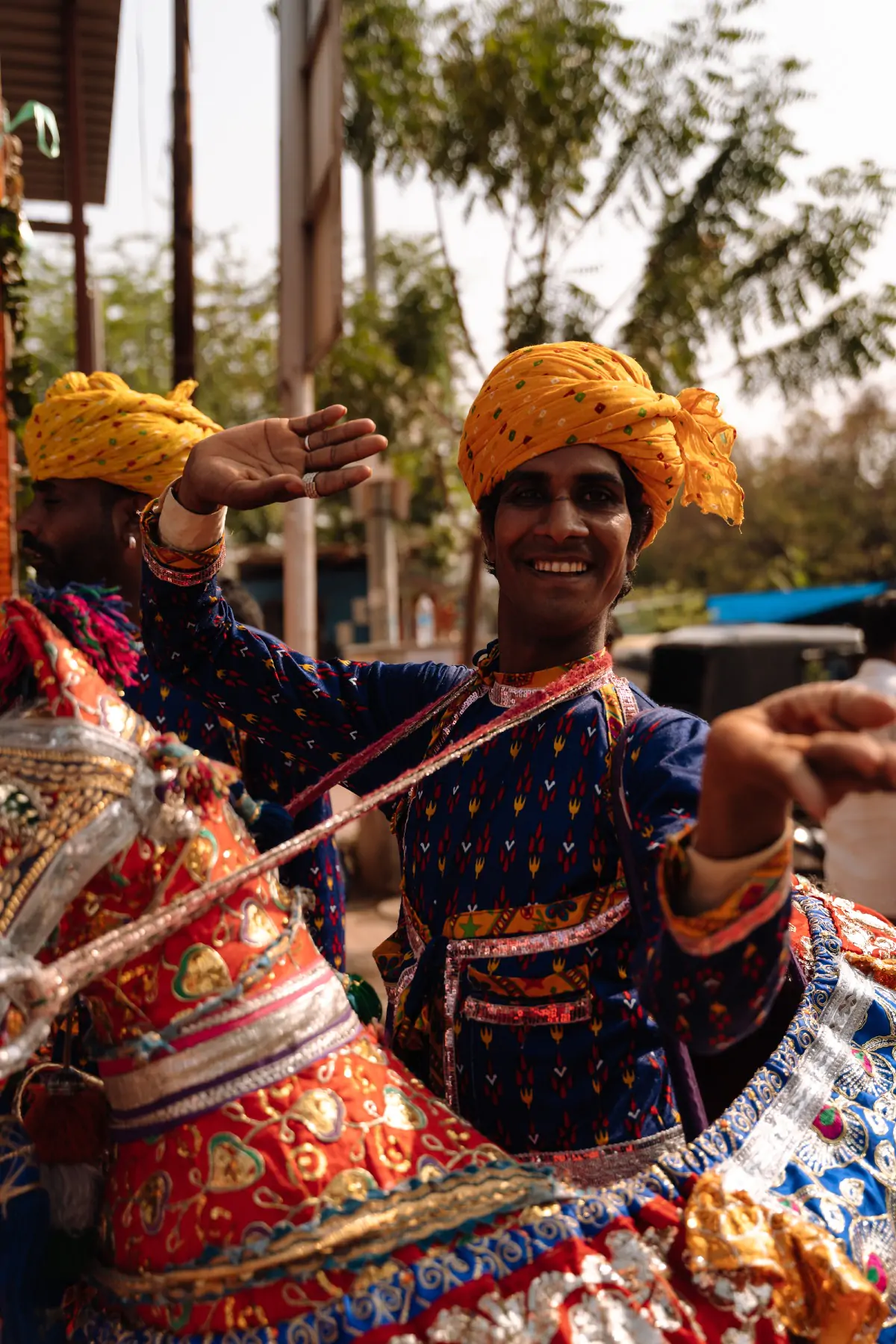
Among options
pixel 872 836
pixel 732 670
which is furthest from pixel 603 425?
pixel 732 670

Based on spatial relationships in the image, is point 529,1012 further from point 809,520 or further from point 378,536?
point 809,520

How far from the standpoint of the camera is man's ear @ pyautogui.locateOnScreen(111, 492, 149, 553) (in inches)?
120

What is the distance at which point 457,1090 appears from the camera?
187 cm

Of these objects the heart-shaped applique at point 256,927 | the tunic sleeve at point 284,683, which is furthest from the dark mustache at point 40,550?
the heart-shaped applique at point 256,927

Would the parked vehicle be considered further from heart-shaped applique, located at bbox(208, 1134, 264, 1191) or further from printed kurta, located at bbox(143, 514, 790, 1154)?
heart-shaped applique, located at bbox(208, 1134, 264, 1191)

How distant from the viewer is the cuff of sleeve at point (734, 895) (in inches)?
55.9

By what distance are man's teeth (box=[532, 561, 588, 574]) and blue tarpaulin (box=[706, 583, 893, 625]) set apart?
15885mm

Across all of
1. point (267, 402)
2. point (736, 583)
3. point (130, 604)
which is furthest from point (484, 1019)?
point (736, 583)

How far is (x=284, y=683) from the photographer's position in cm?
227

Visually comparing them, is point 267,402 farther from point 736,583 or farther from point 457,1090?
point 457,1090

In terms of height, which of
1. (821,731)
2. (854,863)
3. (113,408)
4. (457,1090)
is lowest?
(854,863)

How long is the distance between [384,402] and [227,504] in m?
13.2

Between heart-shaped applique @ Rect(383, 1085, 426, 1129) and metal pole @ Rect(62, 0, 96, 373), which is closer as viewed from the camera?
heart-shaped applique @ Rect(383, 1085, 426, 1129)

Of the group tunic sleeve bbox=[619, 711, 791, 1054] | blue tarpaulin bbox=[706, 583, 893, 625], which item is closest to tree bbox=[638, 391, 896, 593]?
blue tarpaulin bbox=[706, 583, 893, 625]
